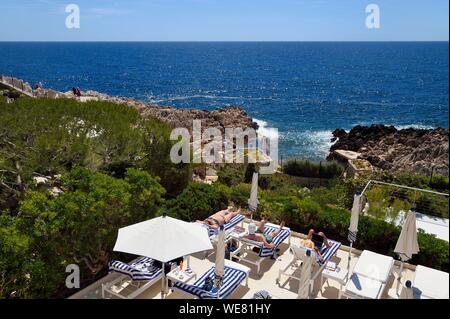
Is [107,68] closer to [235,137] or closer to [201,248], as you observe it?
[235,137]

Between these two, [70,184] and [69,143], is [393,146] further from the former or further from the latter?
[70,184]

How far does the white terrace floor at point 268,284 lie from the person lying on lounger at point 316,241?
0.67 meters

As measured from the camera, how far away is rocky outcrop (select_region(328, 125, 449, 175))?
28.4 m

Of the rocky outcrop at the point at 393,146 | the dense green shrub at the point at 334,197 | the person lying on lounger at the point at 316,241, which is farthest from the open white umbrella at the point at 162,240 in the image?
the rocky outcrop at the point at 393,146

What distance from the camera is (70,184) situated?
10094mm

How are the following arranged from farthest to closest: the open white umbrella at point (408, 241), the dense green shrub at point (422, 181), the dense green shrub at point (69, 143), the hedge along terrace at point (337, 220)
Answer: the dense green shrub at point (422, 181) < the dense green shrub at point (69, 143) < the hedge along terrace at point (337, 220) < the open white umbrella at point (408, 241)

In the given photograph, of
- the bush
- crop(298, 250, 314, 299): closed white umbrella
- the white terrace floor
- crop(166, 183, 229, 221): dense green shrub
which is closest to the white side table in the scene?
the white terrace floor

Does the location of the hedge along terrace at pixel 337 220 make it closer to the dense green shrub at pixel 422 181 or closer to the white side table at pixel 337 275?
the dense green shrub at pixel 422 181

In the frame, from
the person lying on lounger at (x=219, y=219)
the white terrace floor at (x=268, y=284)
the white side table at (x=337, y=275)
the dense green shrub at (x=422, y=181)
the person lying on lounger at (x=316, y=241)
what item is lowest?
the white terrace floor at (x=268, y=284)

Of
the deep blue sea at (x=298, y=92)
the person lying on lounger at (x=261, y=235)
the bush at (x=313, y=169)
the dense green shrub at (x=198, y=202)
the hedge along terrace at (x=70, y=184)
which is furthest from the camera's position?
the deep blue sea at (x=298, y=92)

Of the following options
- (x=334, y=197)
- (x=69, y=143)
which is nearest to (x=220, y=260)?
(x=334, y=197)

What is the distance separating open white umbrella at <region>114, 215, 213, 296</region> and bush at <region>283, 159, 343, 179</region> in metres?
14.8

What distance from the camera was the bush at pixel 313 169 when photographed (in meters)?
22.5
